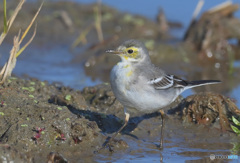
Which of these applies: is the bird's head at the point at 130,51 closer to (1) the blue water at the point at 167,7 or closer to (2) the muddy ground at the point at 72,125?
(2) the muddy ground at the point at 72,125

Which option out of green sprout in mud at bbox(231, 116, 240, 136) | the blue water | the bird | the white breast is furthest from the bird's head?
the blue water

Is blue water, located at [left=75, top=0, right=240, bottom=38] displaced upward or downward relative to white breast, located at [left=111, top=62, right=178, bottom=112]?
upward

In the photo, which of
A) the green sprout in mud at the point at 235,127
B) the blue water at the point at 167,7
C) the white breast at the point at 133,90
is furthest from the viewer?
the blue water at the point at 167,7

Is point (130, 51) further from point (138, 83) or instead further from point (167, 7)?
point (167, 7)

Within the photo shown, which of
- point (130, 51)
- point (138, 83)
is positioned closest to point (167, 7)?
point (130, 51)

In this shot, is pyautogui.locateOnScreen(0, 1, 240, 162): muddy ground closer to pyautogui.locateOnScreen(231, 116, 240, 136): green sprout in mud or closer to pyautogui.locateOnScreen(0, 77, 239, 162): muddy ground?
pyautogui.locateOnScreen(0, 77, 239, 162): muddy ground

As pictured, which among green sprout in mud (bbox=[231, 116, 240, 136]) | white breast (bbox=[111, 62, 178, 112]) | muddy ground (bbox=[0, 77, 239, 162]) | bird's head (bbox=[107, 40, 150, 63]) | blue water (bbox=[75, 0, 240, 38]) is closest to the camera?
muddy ground (bbox=[0, 77, 239, 162])

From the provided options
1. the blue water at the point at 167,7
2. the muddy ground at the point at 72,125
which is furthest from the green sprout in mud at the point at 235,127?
the blue water at the point at 167,7

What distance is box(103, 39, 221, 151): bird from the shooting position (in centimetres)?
729

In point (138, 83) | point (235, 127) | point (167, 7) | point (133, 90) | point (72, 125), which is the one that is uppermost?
point (167, 7)

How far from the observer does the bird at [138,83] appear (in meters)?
7.29

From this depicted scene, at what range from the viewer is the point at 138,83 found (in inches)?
288

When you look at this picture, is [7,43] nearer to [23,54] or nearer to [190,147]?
[23,54]

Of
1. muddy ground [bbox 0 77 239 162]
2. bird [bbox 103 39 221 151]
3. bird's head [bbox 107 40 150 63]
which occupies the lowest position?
muddy ground [bbox 0 77 239 162]
